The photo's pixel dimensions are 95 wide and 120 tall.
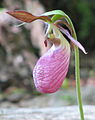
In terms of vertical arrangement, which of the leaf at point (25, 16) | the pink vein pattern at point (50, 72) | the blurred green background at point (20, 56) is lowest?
the blurred green background at point (20, 56)

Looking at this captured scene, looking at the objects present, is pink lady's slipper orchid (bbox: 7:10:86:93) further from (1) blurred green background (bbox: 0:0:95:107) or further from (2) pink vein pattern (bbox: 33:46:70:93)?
(1) blurred green background (bbox: 0:0:95:107)

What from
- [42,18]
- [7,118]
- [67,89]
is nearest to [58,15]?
[42,18]

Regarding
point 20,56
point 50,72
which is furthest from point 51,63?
point 20,56

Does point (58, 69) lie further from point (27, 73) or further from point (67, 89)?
point (67, 89)

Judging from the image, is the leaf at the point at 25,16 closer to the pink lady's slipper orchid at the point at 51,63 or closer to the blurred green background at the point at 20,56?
the pink lady's slipper orchid at the point at 51,63

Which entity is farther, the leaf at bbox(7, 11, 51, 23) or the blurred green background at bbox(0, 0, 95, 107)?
the blurred green background at bbox(0, 0, 95, 107)

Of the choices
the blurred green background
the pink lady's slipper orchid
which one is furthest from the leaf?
the blurred green background

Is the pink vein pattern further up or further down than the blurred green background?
further up

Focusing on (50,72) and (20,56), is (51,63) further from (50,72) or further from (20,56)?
(20,56)

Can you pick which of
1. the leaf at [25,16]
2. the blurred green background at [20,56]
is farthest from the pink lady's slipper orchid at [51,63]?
the blurred green background at [20,56]

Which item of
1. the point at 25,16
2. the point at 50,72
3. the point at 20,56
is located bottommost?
the point at 20,56

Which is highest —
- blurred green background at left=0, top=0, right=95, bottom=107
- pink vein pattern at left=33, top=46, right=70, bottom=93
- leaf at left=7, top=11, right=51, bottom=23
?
leaf at left=7, top=11, right=51, bottom=23
